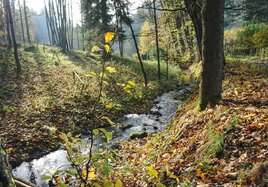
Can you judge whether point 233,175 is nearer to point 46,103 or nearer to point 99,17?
point 46,103

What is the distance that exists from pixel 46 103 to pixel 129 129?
16.4 ft

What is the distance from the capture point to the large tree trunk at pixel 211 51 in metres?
6.62

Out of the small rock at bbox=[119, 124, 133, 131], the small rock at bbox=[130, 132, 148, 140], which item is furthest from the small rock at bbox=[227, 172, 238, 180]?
the small rock at bbox=[119, 124, 133, 131]

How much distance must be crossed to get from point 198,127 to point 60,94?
1169cm

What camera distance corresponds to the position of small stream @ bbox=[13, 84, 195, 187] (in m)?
8.54

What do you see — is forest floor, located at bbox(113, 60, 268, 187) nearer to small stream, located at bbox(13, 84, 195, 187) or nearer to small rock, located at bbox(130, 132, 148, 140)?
small stream, located at bbox(13, 84, 195, 187)

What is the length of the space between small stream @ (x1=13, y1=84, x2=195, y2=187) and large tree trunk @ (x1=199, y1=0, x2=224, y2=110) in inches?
119

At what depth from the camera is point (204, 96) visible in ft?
24.0

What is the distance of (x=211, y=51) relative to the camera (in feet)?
22.3

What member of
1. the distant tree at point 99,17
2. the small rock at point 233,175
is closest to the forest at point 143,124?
the small rock at point 233,175

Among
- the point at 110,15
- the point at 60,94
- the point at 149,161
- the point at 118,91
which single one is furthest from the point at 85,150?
the point at 110,15

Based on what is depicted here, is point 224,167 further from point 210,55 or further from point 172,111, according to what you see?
point 172,111

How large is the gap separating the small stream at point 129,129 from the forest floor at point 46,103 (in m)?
0.51

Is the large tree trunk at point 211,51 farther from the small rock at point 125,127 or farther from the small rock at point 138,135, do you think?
the small rock at point 125,127
